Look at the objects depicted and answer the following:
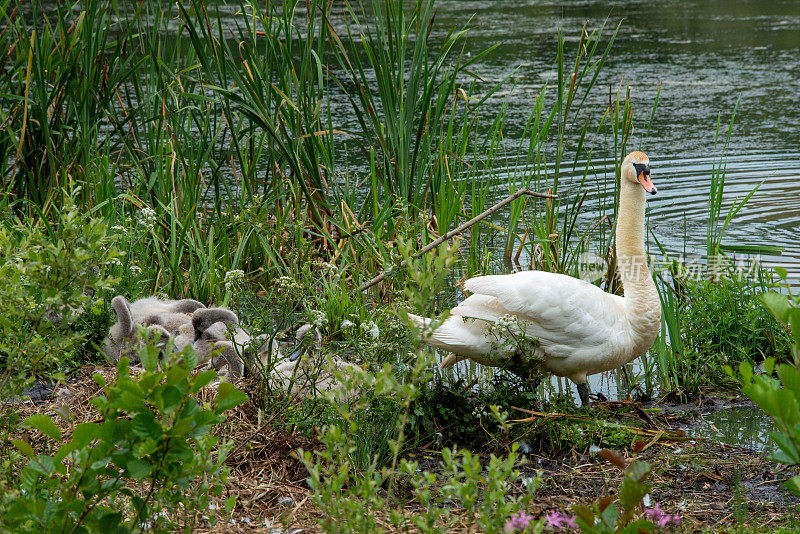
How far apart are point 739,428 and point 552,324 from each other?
1.00 metres

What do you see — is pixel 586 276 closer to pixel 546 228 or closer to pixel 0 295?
pixel 546 228

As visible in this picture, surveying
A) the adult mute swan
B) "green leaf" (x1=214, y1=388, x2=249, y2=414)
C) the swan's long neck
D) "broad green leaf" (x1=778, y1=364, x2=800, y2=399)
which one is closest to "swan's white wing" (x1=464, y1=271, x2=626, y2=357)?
the adult mute swan

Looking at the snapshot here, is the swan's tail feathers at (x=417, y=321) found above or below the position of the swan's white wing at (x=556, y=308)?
above

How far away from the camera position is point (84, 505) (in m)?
2.23

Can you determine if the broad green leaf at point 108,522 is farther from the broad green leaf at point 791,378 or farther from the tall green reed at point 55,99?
the tall green reed at point 55,99

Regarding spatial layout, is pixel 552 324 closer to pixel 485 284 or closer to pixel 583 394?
pixel 485 284

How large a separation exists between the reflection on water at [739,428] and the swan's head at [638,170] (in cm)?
111

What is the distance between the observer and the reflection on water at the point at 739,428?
3742mm

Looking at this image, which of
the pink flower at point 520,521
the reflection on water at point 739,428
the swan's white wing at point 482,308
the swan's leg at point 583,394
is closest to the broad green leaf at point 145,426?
the pink flower at point 520,521

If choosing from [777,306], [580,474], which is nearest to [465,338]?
[580,474]

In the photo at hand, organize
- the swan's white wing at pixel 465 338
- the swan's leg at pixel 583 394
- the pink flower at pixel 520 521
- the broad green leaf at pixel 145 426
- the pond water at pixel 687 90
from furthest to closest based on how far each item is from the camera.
→ the pond water at pixel 687 90
the swan's leg at pixel 583 394
the swan's white wing at pixel 465 338
the pink flower at pixel 520 521
the broad green leaf at pixel 145 426

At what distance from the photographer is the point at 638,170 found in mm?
4148

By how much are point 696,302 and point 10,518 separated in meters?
3.61

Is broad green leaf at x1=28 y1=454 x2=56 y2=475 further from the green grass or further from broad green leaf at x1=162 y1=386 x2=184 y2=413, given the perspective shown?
the green grass
